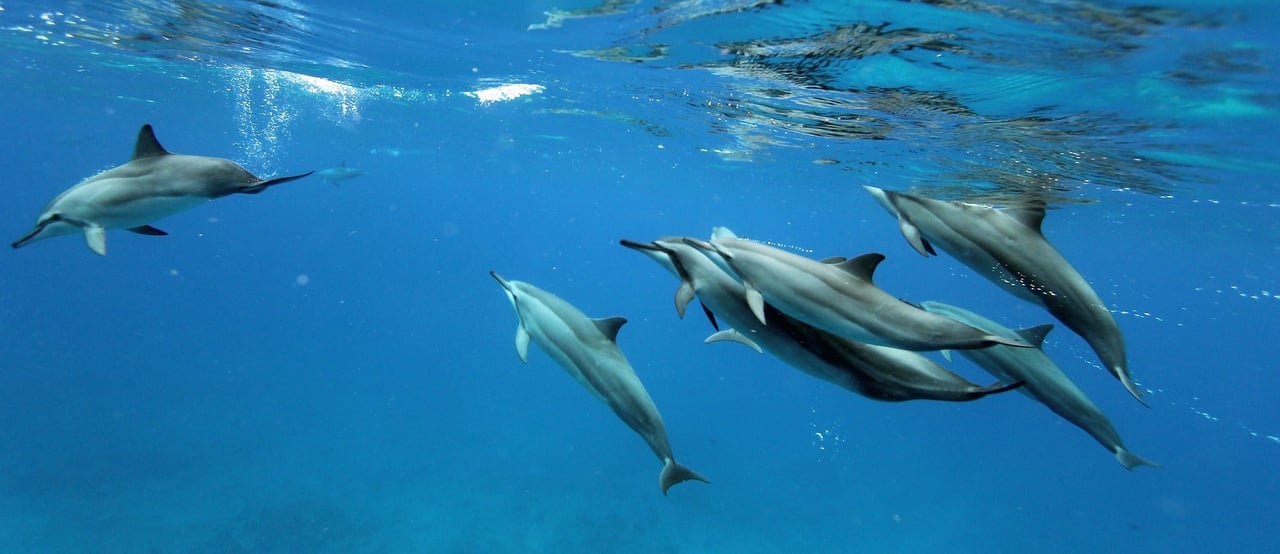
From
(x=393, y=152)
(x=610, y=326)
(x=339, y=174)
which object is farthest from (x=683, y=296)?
(x=393, y=152)

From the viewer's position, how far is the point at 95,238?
560 centimetres

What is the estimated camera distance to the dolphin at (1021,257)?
4266 millimetres

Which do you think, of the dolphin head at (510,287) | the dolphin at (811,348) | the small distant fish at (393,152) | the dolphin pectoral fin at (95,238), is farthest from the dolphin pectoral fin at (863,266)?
the small distant fish at (393,152)

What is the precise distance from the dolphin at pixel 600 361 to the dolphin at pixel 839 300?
1.65 meters

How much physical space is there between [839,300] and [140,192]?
19.8ft

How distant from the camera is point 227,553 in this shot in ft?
44.5

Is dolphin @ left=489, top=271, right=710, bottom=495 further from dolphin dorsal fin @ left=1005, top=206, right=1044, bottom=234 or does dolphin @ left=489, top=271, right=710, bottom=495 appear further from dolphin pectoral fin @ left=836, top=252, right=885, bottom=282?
dolphin dorsal fin @ left=1005, top=206, right=1044, bottom=234

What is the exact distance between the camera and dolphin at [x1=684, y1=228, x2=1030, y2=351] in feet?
9.61

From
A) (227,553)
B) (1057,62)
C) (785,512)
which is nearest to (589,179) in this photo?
(785,512)

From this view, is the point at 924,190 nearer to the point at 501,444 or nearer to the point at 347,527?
the point at 501,444

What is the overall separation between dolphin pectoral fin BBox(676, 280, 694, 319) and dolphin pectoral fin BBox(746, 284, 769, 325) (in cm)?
31

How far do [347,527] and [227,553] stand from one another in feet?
8.06

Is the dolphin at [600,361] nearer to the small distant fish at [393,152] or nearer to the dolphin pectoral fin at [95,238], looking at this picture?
the dolphin pectoral fin at [95,238]

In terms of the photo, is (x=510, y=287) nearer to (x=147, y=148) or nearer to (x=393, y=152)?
(x=147, y=148)
